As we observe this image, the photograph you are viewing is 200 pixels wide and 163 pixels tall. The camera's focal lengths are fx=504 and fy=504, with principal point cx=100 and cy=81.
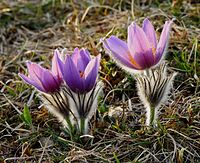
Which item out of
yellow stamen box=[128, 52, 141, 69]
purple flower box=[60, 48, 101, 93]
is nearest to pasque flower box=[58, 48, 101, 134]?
purple flower box=[60, 48, 101, 93]

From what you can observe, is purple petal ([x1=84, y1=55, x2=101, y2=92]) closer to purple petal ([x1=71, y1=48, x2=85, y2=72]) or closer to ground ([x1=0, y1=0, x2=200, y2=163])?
purple petal ([x1=71, y1=48, x2=85, y2=72])

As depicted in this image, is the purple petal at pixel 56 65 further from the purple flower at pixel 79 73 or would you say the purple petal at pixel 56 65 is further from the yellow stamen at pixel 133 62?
the yellow stamen at pixel 133 62

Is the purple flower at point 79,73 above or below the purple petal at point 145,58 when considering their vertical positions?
below

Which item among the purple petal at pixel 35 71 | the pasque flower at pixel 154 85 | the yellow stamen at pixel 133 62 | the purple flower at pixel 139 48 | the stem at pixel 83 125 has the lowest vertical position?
the stem at pixel 83 125

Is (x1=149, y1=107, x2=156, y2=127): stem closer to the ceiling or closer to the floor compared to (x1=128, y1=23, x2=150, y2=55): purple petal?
closer to the floor

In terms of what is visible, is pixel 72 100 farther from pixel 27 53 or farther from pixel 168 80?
pixel 27 53

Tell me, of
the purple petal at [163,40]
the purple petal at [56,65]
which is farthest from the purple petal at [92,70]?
the purple petal at [163,40]

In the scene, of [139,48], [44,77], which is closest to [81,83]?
[44,77]

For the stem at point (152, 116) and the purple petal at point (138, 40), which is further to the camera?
the stem at point (152, 116)
